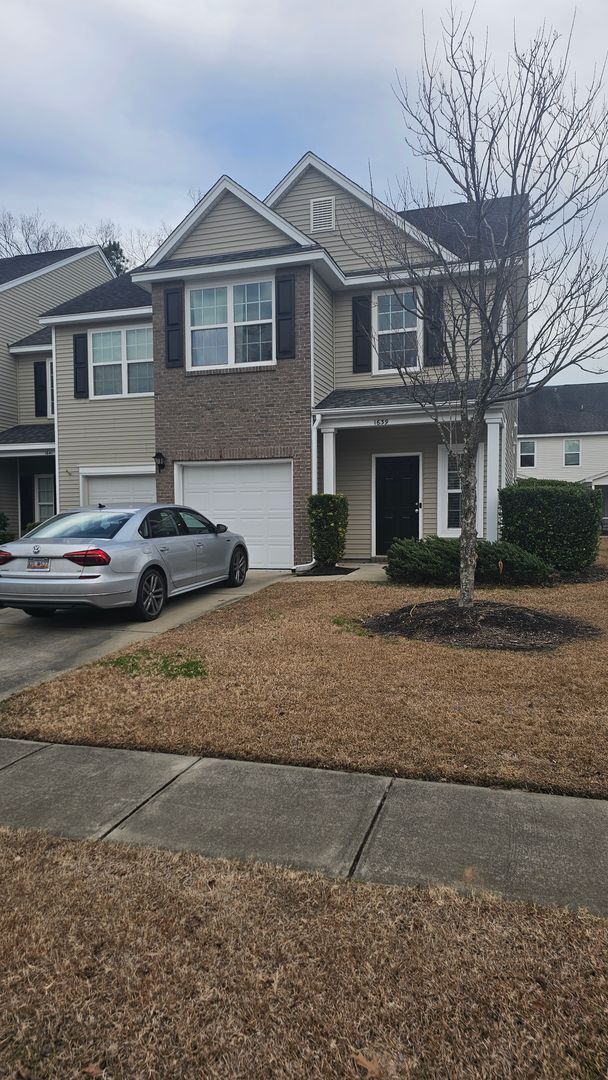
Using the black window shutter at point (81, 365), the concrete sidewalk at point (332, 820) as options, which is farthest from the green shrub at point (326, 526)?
the concrete sidewalk at point (332, 820)

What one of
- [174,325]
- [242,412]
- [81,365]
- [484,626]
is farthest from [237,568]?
[81,365]

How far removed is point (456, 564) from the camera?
10.2 meters

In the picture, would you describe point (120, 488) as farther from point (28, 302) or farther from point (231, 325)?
point (28, 302)

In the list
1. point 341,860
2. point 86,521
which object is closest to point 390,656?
point 341,860

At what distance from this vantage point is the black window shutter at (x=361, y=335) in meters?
14.3

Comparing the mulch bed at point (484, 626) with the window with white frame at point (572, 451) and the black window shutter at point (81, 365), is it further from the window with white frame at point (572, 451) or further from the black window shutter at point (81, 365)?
the window with white frame at point (572, 451)

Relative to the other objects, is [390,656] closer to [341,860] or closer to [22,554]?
[341,860]

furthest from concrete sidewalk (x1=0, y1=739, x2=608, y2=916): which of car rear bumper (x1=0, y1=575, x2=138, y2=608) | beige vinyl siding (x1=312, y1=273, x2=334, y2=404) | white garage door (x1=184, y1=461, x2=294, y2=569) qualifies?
beige vinyl siding (x1=312, y1=273, x2=334, y2=404)

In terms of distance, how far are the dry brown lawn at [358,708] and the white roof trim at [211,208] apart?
9.63 m

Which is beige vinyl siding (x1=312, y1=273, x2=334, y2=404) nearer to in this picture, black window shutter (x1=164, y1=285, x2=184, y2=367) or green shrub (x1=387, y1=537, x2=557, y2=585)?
black window shutter (x1=164, y1=285, x2=184, y2=367)

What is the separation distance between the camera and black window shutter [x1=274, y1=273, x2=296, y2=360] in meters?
13.2

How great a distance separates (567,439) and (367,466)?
22881 mm

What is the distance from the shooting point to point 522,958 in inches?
86.6

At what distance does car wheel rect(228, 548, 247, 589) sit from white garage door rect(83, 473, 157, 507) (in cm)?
456
